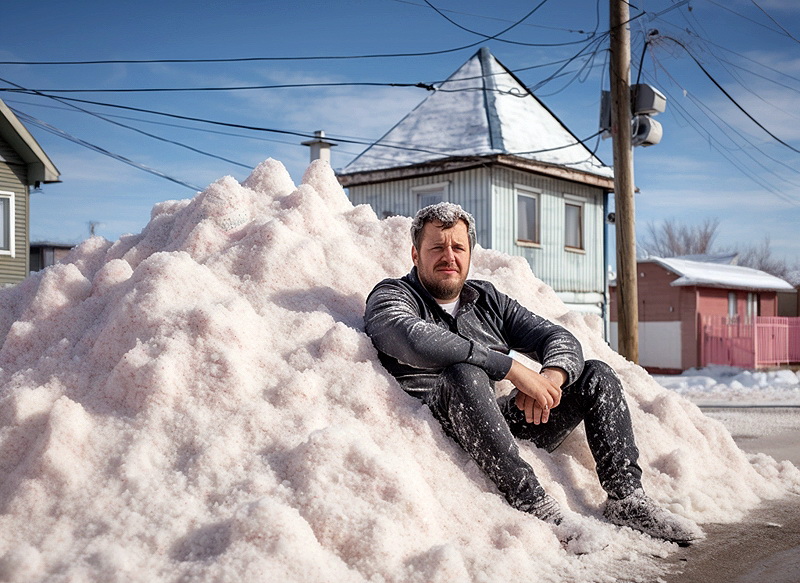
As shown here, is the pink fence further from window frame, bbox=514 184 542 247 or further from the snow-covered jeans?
the snow-covered jeans

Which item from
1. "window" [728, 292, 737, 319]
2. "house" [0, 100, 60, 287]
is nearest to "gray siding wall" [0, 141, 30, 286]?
"house" [0, 100, 60, 287]

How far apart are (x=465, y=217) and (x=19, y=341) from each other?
2.25 meters

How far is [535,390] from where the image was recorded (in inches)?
116

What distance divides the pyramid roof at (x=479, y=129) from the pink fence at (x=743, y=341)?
5.17 metres

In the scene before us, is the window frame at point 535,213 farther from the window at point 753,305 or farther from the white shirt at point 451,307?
the white shirt at point 451,307

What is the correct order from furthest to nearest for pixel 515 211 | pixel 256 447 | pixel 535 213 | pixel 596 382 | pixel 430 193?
pixel 535 213 → pixel 430 193 → pixel 515 211 → pixel 596 382 → pixel 256 447

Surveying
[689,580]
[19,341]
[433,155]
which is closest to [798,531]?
[689,580]

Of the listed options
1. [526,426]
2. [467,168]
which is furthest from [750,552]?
[467,168]

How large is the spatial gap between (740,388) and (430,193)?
6.37 m

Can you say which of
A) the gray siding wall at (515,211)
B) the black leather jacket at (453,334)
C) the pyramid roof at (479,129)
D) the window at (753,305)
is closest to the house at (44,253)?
the gray siding wall at (515,211)

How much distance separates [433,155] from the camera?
518 inches

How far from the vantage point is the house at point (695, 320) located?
54.9ft

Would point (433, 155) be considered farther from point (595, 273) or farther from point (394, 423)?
point (394, 423)

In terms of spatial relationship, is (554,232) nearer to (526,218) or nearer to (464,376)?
(526,218)
